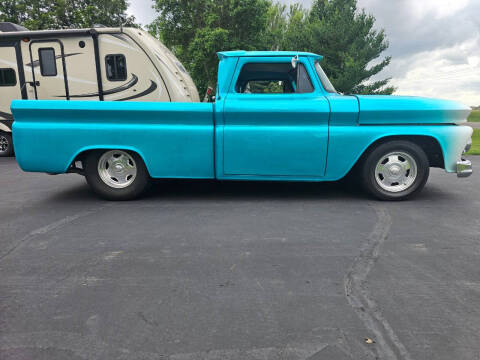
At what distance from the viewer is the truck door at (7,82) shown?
872 cm

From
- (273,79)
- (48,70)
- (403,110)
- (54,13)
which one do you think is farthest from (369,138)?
(54,13)

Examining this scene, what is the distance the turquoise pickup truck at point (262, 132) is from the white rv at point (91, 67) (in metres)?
3.23

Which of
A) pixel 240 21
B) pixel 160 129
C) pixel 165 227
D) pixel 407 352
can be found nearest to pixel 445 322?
pixel 407 352

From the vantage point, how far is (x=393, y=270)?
2607 mm

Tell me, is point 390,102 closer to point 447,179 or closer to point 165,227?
point 447,179

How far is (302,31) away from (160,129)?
80.1 ft

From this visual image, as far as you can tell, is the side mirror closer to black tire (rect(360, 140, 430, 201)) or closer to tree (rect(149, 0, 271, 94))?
black tire (rect(360, 140, 430, 201))

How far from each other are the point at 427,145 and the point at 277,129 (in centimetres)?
210

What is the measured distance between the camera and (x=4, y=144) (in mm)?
9898

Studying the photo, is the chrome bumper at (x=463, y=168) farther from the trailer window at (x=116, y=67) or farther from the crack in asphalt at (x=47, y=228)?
the trailer window at (x=116, y=67)

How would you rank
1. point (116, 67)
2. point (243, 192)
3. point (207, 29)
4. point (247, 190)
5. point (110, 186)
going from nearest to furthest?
point (110, 186) → point (243, 192) → point (247, 190) → point (116, 67) → point (207, 29)

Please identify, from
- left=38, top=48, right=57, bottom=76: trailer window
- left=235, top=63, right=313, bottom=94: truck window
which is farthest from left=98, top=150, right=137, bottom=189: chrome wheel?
left=38, top=48, right=57, bottom=76: trailer window

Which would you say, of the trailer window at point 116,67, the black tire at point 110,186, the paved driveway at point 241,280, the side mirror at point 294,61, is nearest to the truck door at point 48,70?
the trailer window at point 116,67

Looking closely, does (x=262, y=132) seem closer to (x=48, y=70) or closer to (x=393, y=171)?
(x=393, y=171)
